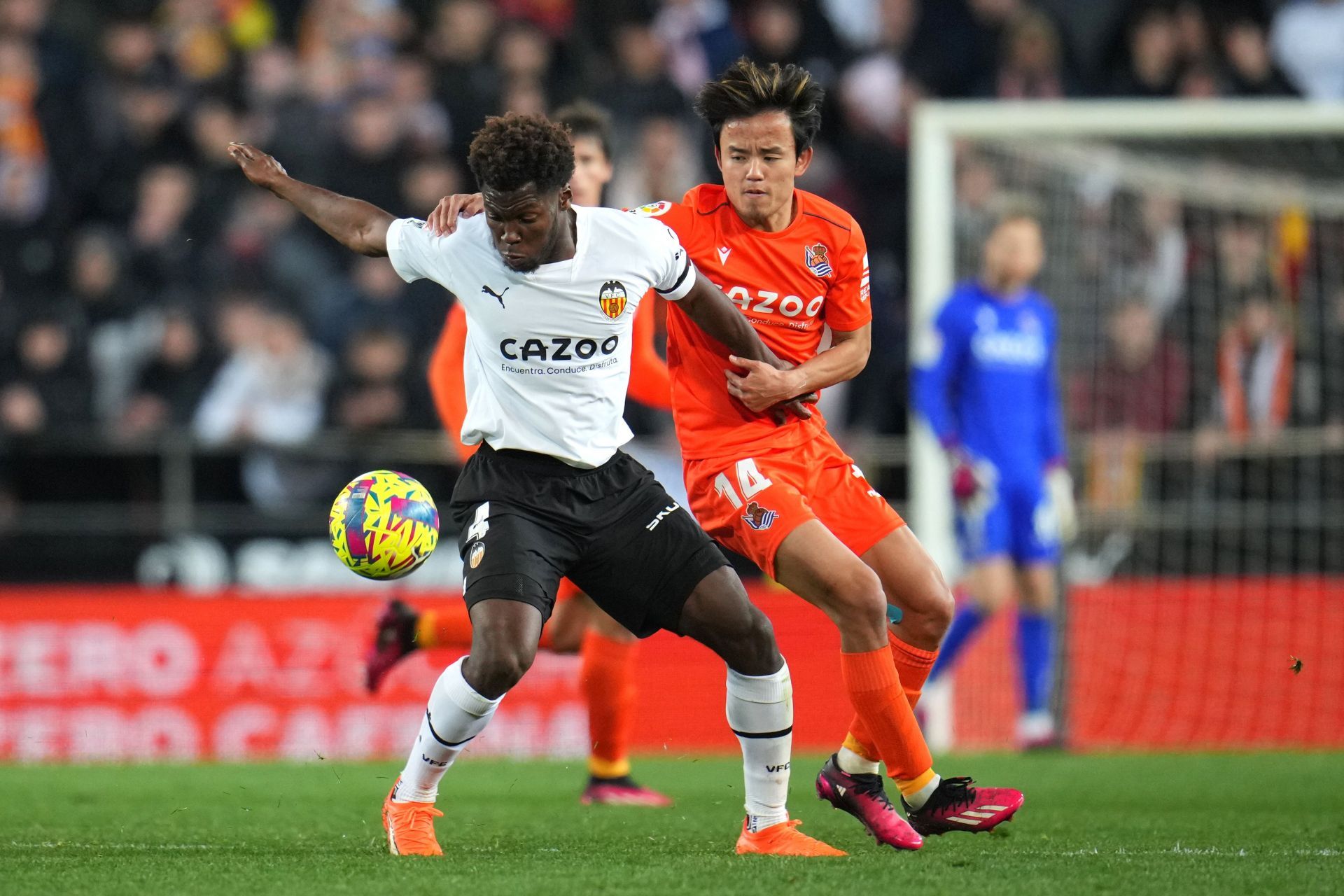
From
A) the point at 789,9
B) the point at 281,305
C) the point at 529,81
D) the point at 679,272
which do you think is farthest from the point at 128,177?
the point at 679,272

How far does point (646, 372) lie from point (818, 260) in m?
1.26

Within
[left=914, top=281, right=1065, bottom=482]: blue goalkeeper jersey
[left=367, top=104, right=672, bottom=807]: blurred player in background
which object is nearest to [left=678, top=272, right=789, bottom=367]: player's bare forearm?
[left=367, top=104, right=672, bottom=807]: blurred player in background

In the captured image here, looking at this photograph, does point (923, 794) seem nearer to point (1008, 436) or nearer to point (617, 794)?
point (617, 794)

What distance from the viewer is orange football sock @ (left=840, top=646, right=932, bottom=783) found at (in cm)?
532

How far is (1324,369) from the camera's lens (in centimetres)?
1119

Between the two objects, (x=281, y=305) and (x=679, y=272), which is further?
(x=281, y=305)

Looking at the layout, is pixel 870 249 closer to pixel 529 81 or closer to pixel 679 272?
pixel 529 81

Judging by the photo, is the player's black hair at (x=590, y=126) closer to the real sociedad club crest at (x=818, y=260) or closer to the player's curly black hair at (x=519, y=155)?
the real sociedad club crest at (x=818, y=260)

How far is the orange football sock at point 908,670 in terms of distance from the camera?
18.7ft

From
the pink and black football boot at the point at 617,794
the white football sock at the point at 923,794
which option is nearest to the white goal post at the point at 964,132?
the pink and black football boot at the point at 617,794

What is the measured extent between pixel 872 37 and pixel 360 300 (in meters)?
4.48

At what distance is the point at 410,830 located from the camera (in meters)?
5.16

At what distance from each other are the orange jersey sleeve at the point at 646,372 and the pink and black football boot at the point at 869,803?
165cm

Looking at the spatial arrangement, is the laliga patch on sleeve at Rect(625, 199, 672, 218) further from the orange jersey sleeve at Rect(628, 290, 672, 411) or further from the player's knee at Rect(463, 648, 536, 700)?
the player's knee at Rect(463, 648, 536, 700)
